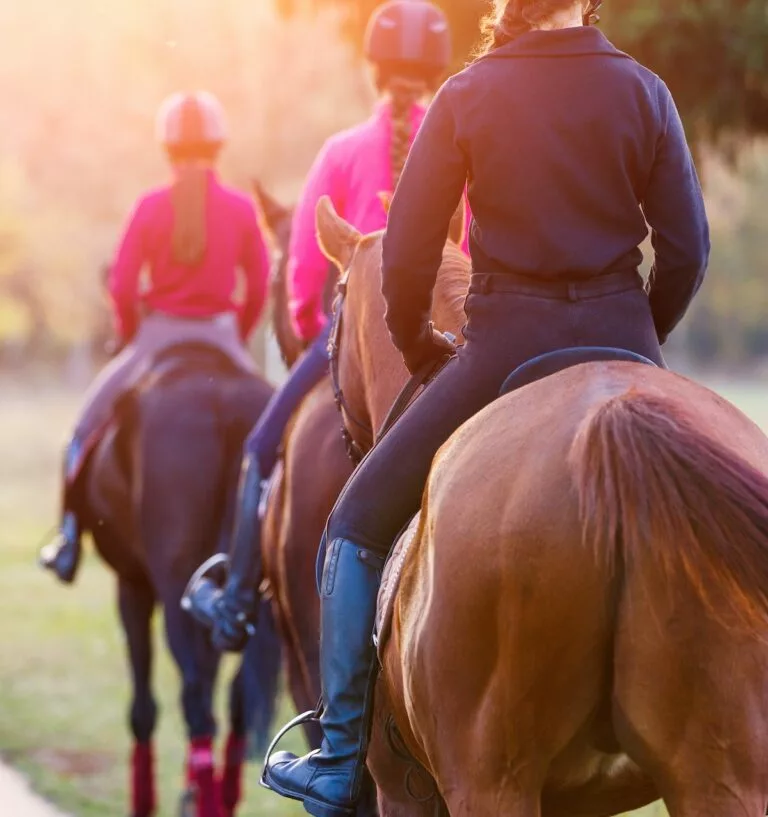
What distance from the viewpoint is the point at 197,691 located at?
7.53 m

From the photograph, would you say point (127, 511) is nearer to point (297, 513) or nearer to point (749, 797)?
point (297, 513)

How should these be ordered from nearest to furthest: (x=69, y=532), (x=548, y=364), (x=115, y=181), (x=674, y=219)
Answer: (x=548, y=364) → (x=674, y=219) → (x=69, y=532) → (x=115, y=181)

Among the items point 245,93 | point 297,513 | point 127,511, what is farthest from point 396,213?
point 245,93

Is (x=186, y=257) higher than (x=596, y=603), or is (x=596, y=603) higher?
(x=596, y=603)

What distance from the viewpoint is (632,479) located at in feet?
9.40

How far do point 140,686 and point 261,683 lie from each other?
1215mm

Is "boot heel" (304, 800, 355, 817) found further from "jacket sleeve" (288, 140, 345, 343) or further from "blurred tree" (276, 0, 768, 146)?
"blurred tree" (276, 0, 768, 146)

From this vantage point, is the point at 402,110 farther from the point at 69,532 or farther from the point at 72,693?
the point at 72,693

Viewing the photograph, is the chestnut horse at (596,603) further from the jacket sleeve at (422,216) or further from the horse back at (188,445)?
the horse back at (188,445)

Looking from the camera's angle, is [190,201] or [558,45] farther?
[190,201]

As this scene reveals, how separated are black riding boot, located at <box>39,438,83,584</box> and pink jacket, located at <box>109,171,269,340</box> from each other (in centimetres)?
91

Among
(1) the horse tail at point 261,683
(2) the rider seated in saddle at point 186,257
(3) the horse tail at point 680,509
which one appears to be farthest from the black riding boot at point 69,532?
(3) the horse tail at point 680,509

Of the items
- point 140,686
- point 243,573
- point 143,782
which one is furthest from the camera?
point 140,686

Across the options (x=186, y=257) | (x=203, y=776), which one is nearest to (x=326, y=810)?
(x=203, y=776)
